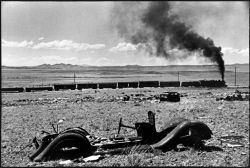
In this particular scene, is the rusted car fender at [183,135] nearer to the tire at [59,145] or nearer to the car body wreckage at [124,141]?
the car body wreckage at [124,141]

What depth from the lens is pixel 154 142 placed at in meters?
8.12

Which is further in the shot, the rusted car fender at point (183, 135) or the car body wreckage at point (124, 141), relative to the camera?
the rusted car fender at point (183, 135)

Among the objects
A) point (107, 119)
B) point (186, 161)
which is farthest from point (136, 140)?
point (107, 119)

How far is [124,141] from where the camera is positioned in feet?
25.6

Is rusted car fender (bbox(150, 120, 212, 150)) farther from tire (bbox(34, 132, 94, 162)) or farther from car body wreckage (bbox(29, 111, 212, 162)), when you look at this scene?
tire (bbox(34, 132, 94, 162))

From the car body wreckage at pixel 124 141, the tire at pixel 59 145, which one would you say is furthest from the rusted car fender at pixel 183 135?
the tire at pixel 59 145

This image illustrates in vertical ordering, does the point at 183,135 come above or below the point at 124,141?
above

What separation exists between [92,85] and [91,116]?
90.2 ft

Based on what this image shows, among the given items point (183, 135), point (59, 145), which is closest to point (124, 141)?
point (183, 135)

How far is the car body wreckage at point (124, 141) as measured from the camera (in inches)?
282

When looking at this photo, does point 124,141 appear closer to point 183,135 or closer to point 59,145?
point 183,135

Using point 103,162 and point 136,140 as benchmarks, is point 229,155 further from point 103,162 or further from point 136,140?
point 103,162

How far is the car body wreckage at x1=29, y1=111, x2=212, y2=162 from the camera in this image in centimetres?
715

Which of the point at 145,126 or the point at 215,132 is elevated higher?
the point at 145,126
